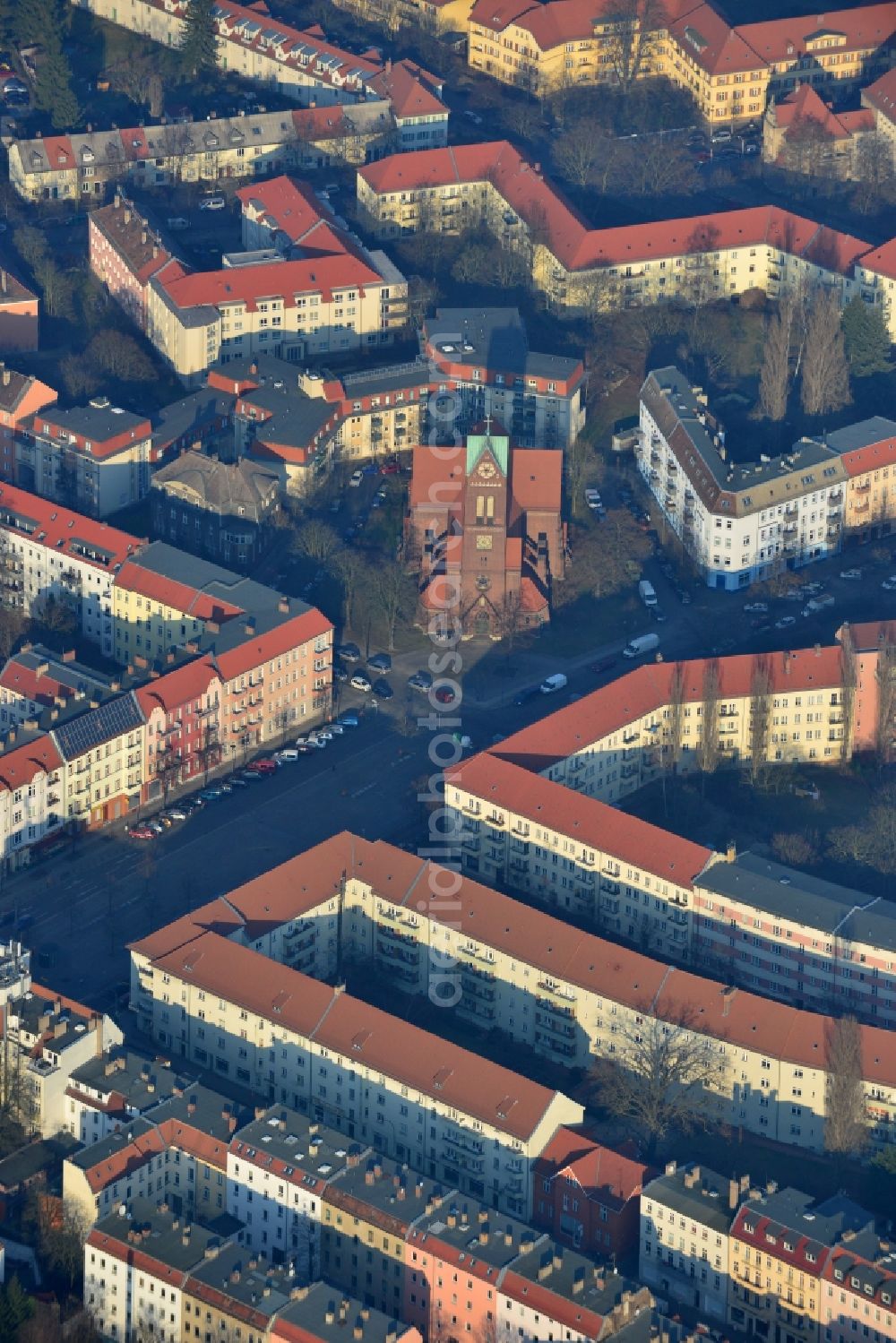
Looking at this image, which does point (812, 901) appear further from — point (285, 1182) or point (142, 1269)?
point (142, 1269)

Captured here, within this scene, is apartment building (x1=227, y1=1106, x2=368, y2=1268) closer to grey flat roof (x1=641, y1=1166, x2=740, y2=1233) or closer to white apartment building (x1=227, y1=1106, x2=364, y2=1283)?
white apartment building (x1=227, y1=1106, x2=364, y2=1283)

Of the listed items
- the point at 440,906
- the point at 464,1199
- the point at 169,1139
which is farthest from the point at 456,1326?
the point at 440,906

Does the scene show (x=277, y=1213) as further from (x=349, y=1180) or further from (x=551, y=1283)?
(x=551, y=1283)

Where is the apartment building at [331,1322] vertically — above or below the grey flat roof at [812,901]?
below

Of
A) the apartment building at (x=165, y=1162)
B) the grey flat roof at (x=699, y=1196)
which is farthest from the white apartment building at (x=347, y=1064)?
the apartment building at (x=165, y=1162)

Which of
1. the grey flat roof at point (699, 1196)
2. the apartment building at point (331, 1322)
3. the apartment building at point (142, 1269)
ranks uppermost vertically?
the grey flat roof at point (699, 1196)

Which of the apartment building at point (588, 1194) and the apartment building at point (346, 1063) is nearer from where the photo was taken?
the apartment building at point (588, 1194)

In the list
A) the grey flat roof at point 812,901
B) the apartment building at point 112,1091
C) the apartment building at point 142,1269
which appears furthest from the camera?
the grey flat roof at point 812,901

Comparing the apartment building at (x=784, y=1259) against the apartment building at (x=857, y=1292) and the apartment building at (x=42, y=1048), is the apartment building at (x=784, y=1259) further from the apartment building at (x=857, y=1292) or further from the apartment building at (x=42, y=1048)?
the apartment building at (x=42, y=1048)

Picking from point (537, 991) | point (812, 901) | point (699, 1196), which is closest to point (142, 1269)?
point (699, 1196)
